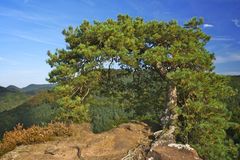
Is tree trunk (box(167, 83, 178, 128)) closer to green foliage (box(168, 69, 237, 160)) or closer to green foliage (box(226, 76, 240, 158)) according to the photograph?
green foliage (box(168, 69, 237, 160))

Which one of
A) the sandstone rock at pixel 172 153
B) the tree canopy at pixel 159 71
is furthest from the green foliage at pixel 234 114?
the sandstone rock at pixel 172 153

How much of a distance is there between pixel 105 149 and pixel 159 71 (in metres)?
5.39

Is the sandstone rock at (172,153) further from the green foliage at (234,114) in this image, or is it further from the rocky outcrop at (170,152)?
the green foliage at (234,114)

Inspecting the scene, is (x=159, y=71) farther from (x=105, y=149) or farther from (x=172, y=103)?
(x=105, y=149)

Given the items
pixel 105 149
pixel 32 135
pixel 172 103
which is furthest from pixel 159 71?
pixel 32 135

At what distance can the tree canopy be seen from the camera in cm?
1514

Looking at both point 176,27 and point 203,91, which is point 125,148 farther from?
→ point 176,27

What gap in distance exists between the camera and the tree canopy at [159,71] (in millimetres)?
15141

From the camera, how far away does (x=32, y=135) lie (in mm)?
15031

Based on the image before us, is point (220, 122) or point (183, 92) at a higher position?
point (183, 92)

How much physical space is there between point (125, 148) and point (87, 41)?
541 cm

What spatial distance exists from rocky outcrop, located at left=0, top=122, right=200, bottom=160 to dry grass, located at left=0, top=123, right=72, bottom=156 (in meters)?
0.37

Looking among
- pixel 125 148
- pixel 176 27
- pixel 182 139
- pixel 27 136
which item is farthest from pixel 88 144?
pixel 176 27

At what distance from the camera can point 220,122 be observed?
15.4 meters
